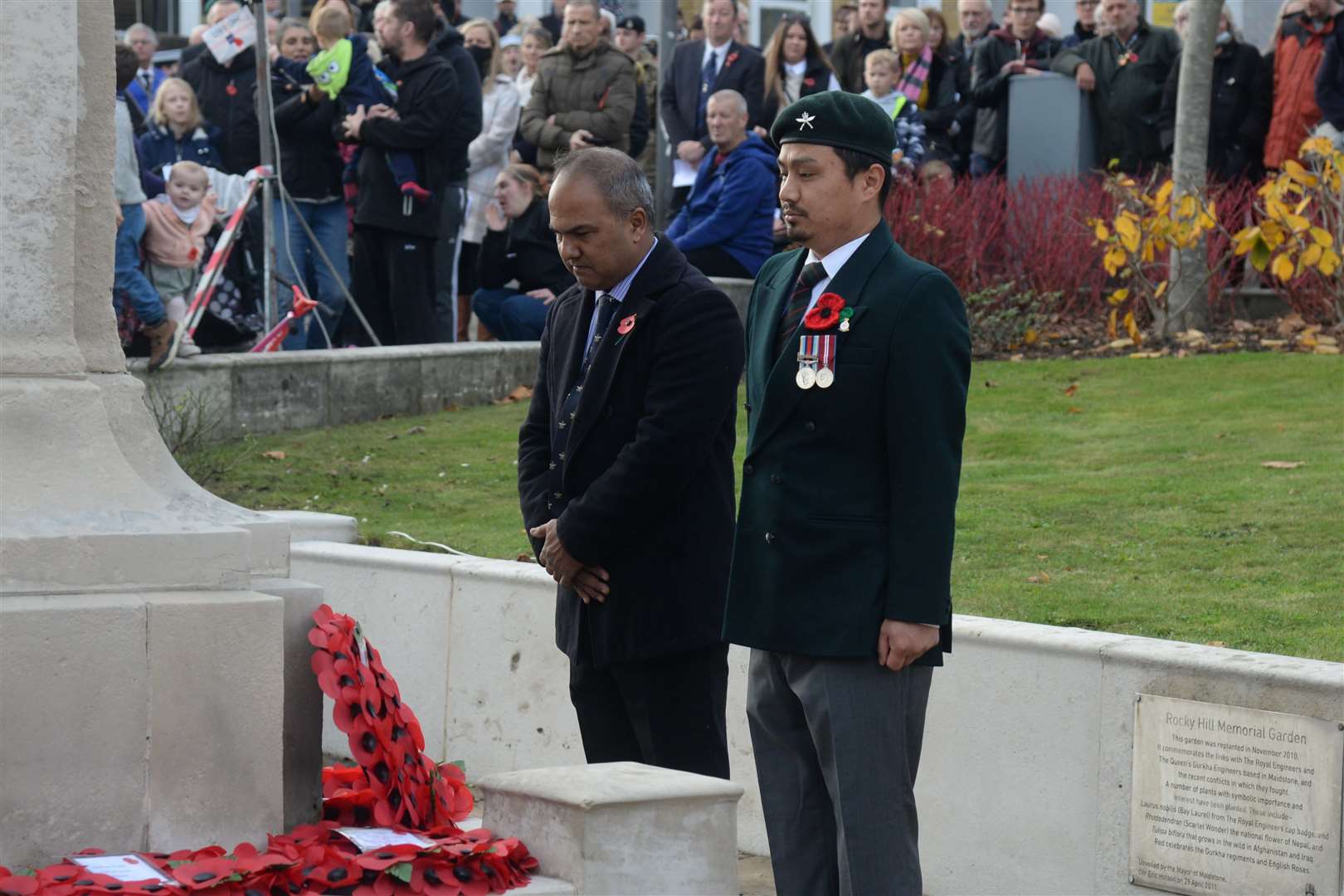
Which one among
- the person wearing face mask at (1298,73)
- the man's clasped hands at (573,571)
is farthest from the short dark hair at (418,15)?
the man's clasped hands at (573,571)

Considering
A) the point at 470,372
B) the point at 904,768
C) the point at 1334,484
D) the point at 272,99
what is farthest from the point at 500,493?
the point at 904,768

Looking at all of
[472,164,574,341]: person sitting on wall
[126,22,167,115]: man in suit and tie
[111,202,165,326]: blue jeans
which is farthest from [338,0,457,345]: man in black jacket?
[126,22,167,115]: man in suit and tie

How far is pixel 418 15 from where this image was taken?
12125 millimetres

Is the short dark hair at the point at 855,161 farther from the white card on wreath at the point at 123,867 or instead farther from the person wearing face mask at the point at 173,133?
the person wearing face mask at the point at 173,133

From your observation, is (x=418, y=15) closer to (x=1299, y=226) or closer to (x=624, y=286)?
(x=1299, y=226)

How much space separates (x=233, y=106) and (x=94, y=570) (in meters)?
9.46

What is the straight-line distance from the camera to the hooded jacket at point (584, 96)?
13.2 metres

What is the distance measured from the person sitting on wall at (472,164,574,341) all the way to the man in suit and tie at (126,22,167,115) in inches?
97.1

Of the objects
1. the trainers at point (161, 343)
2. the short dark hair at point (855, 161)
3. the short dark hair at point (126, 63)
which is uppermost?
the short dark hair at point (126, 63)

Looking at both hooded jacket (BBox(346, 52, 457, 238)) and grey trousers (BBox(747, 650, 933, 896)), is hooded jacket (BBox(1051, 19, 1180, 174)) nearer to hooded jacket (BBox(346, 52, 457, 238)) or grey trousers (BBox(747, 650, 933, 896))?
hooded jacket (BBox(346, 52, 457, 238))

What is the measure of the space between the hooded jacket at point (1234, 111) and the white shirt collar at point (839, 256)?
9.63 m

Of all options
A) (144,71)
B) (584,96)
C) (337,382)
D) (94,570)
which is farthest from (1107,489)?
(144,71)

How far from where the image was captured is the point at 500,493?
9.41m

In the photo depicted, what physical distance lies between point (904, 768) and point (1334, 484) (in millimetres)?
4583
